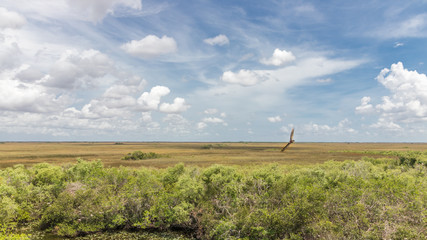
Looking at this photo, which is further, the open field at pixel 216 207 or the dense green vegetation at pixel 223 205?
the open field at pixel 216 207

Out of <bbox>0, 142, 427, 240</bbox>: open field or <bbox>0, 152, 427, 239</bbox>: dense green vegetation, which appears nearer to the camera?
<bbox>0, 152, 427, 239</bbox>: dense green vegetation

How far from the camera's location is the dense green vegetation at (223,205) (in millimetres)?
17672

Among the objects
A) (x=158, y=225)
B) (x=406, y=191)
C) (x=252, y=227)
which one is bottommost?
(x=158, y=225)

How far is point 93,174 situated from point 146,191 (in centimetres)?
925

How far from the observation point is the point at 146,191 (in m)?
Result: 26.1

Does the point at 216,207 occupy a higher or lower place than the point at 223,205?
lower

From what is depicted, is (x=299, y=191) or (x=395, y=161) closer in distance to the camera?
(x=299, y=191)

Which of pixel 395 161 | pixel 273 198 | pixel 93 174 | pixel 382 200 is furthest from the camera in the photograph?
pixel 395 161

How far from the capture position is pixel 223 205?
2339 cm

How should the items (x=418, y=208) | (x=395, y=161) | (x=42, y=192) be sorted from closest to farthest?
(x=418, y=208)
(x=42, y=192)
(x=395, y=161)

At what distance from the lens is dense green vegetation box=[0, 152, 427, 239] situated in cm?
1767

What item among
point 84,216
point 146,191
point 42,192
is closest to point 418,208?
point 146,191

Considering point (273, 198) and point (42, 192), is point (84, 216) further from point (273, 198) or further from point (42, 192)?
point (273, 198)

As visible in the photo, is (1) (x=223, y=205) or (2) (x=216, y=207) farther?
(2) (x=216, y=207)
